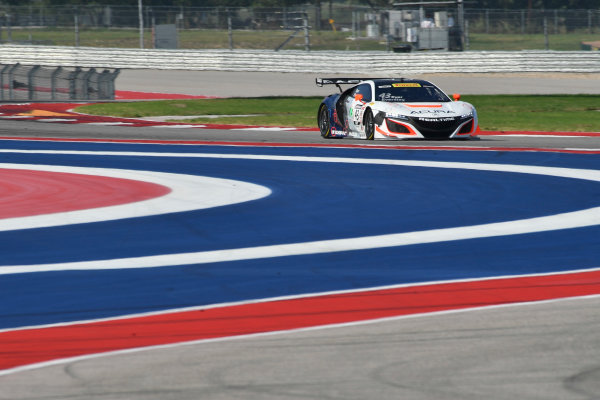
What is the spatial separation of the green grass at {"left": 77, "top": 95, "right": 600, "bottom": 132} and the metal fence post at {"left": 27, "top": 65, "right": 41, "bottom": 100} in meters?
3.55

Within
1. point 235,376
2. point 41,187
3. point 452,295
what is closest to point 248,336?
point 235,376

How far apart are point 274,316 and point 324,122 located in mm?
14671

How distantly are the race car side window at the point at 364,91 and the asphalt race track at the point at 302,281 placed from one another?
→ 4597mm

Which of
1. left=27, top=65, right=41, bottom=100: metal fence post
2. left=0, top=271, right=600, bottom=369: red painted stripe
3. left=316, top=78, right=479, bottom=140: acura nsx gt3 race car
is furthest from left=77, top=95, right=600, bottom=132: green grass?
left=0, top=271, right=600, bottom=369: red painted stripe

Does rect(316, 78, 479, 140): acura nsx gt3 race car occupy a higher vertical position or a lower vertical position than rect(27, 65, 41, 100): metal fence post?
lower

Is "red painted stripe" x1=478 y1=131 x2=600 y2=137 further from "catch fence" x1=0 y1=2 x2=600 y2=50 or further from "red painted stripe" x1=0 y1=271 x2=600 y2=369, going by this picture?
"catch fence" x1=0 y1=2 x2=600 y2=50

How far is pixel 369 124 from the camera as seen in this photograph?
19656 millimetres

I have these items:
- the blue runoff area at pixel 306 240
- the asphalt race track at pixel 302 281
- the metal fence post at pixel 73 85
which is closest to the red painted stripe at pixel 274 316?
the asphalt race track at pixel 302 281

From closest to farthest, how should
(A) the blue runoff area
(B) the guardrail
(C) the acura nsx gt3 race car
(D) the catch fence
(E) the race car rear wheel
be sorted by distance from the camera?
1. (A) the blue runoff area
2. (C) the acura nsx gt3 race car
3. (E) the race car rear wheel
4. (B) the guardrail
5. (D) the catch fence

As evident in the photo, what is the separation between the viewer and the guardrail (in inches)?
1591

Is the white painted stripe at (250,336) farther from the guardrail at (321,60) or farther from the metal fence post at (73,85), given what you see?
the guardrail at (321,60)

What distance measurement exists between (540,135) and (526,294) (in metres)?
14.2

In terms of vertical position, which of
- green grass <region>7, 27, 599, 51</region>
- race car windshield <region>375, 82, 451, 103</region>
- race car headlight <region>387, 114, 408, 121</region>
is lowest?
race car headlight <region>387, 114, 408, 121</region>

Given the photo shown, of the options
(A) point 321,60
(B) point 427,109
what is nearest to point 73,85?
(A) point 321,60
